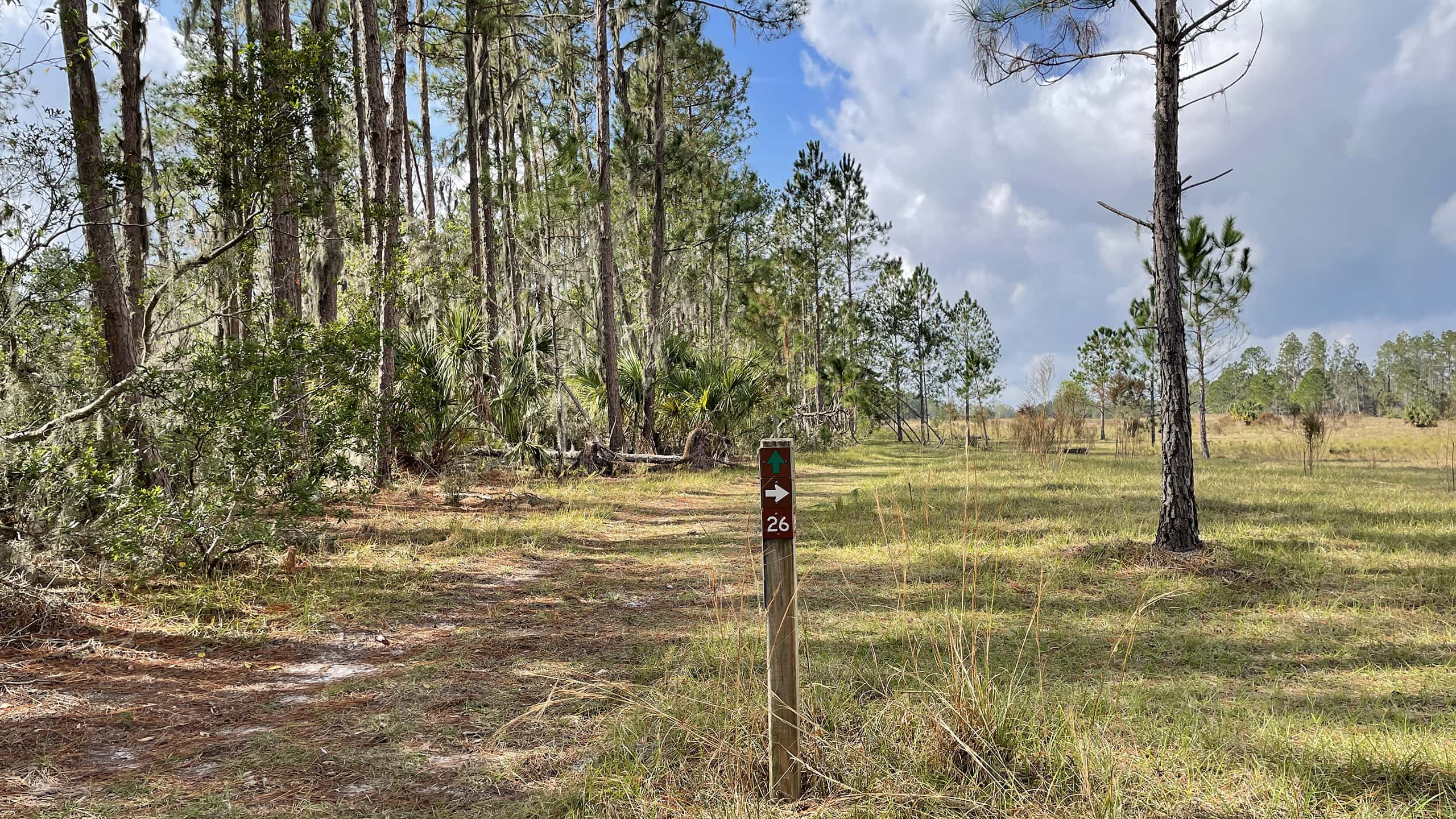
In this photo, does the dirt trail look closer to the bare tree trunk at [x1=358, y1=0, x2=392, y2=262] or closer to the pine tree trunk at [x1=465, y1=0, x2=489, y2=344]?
the bare tree trunk at [x1=358, y1=0, x2=392, y2=262]

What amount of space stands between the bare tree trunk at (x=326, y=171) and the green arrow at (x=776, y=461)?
5936 mm

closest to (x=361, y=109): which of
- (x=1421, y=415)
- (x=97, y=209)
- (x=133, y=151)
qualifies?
(x=133, y=151)

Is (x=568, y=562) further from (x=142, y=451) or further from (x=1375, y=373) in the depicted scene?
(x=1375, y=373)

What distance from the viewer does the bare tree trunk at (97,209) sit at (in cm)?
554

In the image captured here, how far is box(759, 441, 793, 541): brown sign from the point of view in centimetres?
235

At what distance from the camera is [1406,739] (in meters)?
2.84

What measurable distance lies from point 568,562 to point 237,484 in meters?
2.90

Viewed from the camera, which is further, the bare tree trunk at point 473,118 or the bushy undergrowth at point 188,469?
the bare tree trunk at point 473,118

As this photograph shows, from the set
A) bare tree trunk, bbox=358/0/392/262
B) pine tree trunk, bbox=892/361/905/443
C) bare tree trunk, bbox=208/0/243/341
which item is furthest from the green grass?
pine tree trunk, bbox=892/361/905/443

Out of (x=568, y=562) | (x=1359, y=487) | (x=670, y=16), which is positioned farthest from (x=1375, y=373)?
(x=568, y=562)

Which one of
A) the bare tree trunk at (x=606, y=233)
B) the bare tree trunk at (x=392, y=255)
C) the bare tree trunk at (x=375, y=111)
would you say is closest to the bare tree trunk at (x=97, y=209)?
the bare tree trunk at (x=392, y=255)

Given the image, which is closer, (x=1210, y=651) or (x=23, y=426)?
(x=1210, y=651)

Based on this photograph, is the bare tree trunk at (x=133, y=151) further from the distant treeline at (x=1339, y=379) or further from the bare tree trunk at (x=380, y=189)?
the distant treeline at (x=1339, y=379)

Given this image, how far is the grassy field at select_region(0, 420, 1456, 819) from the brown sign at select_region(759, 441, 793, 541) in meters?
0.49
